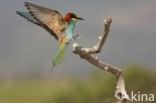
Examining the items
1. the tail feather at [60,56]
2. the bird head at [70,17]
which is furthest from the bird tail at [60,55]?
the bird head at [70,17]

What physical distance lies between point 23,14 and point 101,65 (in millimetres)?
393

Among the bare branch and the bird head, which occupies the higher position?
the bird head

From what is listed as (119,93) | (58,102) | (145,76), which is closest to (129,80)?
(145,76)

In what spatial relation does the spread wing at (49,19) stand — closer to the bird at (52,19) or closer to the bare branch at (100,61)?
the bird at (52,19)

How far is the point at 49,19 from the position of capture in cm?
257

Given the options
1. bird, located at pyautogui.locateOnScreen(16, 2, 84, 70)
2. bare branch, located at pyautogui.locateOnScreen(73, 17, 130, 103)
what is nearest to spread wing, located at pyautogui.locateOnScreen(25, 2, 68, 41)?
bird, located at pyautogui.locateOnScreen(16, 2, 84, 70)

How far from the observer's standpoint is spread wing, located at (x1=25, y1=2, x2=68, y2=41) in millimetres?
2555

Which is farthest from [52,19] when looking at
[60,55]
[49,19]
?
[60,55]

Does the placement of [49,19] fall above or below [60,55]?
above

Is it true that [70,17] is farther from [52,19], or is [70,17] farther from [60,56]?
[60,56]

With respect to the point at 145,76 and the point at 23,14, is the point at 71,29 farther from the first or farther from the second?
the point at 145,76

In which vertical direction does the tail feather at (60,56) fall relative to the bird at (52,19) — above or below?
below

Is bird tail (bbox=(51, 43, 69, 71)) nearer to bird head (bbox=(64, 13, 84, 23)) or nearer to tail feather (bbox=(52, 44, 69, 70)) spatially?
tail feather (bbox=(52, 44, 69, 70))

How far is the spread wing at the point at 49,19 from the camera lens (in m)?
2.55
